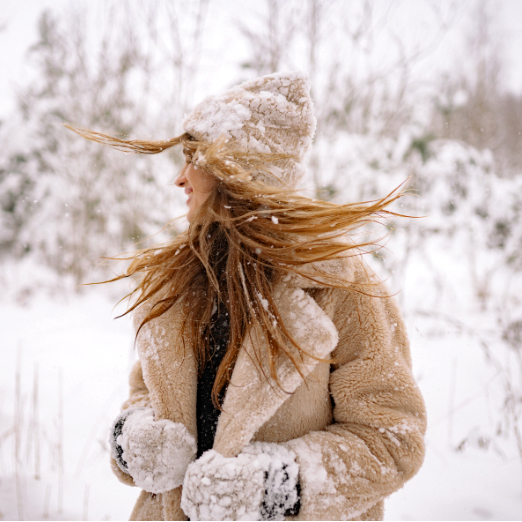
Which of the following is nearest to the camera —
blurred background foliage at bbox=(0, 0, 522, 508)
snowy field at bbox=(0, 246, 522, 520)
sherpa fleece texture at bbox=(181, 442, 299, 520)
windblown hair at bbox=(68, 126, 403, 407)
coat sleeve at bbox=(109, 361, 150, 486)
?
sherpa fleece texture at bbox=(181, 442, 299, 520)

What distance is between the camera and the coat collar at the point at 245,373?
3.09 feet

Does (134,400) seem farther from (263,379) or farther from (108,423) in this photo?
(108,423)

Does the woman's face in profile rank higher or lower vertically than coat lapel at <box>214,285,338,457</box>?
higher

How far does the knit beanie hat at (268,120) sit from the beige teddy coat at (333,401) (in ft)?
1.25

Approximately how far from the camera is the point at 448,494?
6.28ft

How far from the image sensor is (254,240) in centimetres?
109

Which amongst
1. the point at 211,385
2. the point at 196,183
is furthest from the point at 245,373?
the point at 196,183

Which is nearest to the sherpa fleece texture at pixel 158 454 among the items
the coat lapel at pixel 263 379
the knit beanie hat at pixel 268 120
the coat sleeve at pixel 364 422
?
the coat lapel at pixel 263 379

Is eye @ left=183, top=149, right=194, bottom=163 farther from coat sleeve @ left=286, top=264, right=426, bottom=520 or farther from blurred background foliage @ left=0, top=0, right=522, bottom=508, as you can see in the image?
blurred background foliage @ left=0, top=0, right=522, bottom=508

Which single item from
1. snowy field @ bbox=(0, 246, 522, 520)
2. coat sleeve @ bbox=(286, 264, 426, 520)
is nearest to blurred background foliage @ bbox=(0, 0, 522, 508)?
snowy field @ bbox=(0, 246, 522, 520)

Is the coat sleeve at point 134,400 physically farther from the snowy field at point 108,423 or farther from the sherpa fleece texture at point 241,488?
the snowy field at point 108,423

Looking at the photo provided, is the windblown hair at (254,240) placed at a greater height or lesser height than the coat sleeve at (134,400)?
greater

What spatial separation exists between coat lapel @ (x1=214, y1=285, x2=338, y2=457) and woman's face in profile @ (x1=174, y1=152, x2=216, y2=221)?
1.63 ft

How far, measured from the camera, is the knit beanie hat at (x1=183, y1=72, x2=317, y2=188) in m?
1.09
